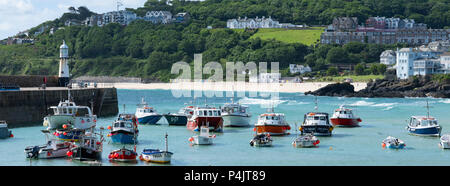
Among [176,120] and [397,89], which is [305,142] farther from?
[397,89]

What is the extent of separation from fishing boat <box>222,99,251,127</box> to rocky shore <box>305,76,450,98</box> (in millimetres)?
65626

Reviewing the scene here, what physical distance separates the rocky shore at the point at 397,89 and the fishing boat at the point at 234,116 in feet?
215

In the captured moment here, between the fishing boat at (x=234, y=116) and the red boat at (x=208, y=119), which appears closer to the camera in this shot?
the red boat at (x=208, y=119)

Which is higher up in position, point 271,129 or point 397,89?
point 397,89

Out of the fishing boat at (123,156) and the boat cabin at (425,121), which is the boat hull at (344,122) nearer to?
the boat cabin at (425,121)

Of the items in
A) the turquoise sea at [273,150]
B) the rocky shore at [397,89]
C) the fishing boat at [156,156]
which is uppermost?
the rocky shore at [397,89]

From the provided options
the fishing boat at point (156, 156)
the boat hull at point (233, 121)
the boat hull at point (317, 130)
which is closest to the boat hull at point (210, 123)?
the boat hull at point (233, 121)

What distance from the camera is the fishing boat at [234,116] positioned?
59438 mm

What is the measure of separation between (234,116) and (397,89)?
255 feet

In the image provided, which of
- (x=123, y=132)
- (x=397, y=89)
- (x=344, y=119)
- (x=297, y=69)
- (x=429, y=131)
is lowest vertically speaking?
(x=429, y=131)

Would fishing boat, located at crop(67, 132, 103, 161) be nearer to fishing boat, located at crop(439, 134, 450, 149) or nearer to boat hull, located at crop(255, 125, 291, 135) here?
boat hull, located at crop(255, 125, 291, 135)

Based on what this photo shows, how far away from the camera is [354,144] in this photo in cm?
4744

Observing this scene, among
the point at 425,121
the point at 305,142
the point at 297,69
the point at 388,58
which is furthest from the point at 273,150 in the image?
the point at 388,58

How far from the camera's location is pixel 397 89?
426ft
